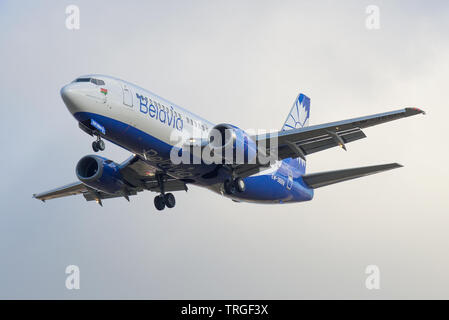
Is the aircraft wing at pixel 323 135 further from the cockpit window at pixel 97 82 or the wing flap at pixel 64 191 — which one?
the wing flap at pixel 64 191

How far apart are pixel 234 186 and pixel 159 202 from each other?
4.79m

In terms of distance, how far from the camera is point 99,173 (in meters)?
37.0

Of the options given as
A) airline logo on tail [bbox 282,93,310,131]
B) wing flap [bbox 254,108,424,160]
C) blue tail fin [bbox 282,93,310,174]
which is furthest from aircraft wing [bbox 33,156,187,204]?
airline logo on tail [bbox 282,93,310,131]

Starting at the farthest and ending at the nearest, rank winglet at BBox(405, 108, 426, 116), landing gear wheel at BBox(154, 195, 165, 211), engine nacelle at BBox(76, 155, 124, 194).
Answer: landing gear wheel at BBox(154, 195, 165, 211), engine nacelle at BBox(76, 155, 124, 194), winglet at BBox(405, 108, 426, 116)

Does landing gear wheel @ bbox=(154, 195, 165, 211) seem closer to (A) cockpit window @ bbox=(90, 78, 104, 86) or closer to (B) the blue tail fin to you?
(A) cockpit window @ bbox=(90, 78, 104, 86)

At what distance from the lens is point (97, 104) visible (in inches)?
1189

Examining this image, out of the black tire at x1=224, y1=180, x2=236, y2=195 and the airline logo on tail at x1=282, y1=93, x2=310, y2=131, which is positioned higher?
the airline logo on tail at x1=282, y1=93, x2=310, y2=131

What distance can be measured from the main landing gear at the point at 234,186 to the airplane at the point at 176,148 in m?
0.04

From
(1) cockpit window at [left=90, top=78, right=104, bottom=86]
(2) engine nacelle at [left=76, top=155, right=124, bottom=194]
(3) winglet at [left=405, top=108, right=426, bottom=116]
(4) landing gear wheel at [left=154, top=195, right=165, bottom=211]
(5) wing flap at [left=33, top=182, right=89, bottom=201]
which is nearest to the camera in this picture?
(3) winglet at [left=405, top=108, right=426, bottom=116]

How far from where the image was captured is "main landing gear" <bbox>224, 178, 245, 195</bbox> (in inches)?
1390

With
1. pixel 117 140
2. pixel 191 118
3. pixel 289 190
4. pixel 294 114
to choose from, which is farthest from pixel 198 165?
pixel 294 114

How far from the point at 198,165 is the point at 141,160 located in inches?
143

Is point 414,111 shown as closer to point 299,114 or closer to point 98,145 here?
point 98,145

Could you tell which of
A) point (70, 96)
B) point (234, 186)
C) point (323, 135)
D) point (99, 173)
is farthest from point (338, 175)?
point (70, 96)
